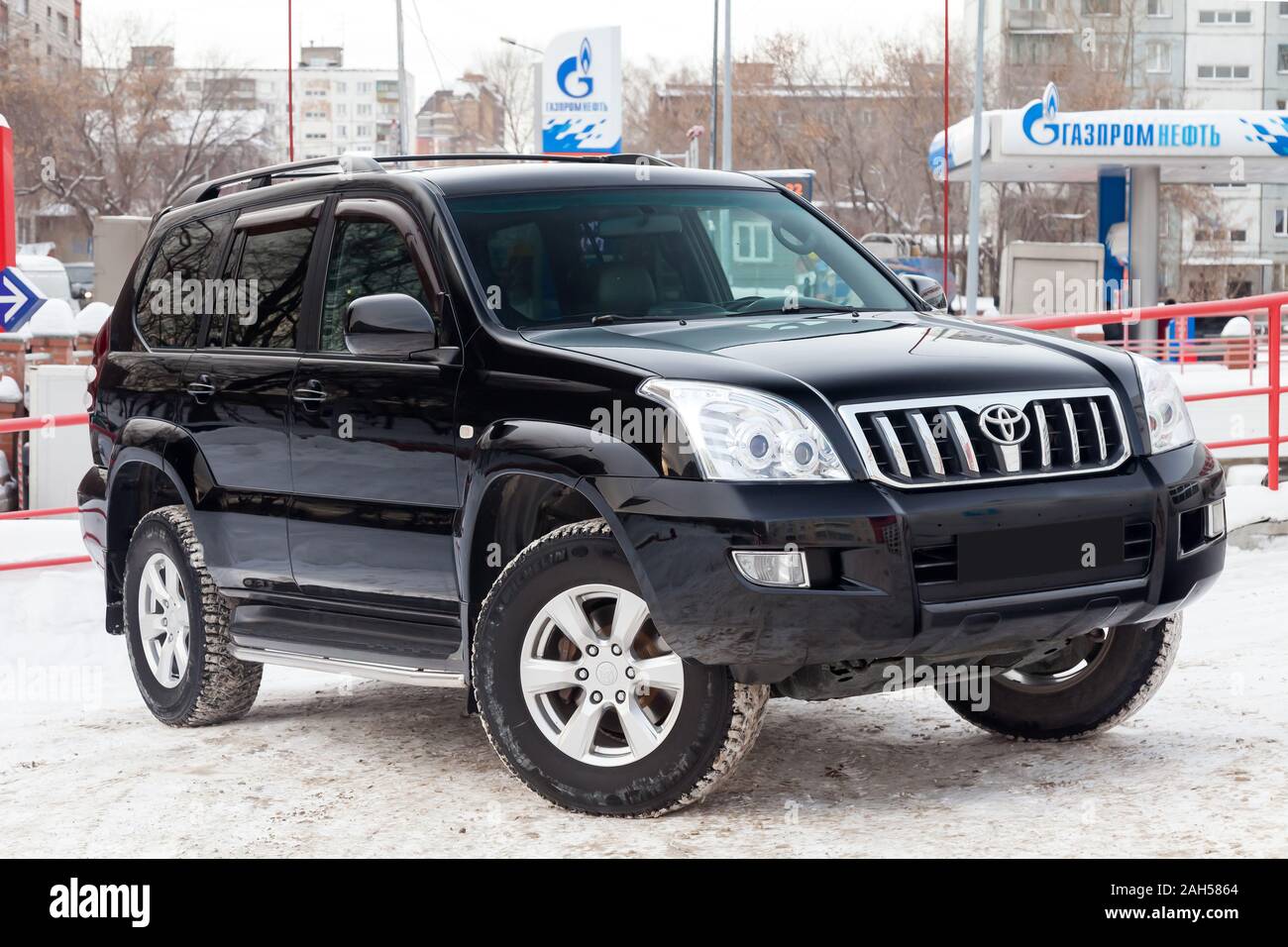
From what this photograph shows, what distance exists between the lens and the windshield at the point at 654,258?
557 centimetres

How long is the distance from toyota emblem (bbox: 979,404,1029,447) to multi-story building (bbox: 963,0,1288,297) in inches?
2517

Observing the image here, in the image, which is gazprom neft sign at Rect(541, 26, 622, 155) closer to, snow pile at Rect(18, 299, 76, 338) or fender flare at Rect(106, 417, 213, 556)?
snow pile at Rect(18, 299, 76, 338)

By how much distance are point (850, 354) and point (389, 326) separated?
1369 mm

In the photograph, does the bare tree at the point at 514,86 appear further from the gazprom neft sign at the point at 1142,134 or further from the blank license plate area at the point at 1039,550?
the blank license plate area at the point at 1039,550

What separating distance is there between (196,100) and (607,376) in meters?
74.5

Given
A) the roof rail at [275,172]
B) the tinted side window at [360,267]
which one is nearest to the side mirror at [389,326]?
the tinted side window at [360,267]

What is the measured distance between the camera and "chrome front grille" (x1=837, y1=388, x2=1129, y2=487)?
457 centimetres

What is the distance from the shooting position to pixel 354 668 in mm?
5754

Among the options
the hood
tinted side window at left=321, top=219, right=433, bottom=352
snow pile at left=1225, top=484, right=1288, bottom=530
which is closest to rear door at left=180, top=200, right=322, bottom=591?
tinted side window at left=321, top=219, right=433, bottom=352

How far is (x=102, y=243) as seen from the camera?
91.0 feet

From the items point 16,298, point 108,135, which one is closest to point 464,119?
point 108,135

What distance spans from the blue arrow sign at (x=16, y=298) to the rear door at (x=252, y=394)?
11661mm
